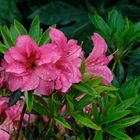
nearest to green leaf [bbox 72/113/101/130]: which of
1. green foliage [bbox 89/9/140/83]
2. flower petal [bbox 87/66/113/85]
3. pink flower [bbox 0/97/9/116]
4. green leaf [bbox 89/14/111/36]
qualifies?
flower petal [bbox 87/66/113/85]

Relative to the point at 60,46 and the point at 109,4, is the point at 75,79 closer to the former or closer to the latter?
the point at 60,46

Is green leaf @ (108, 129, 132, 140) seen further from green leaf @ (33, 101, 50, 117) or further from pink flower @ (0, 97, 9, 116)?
pink flower @ (0, 97, 9, 116)

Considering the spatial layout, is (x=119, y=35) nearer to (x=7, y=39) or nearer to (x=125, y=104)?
(x=125, y=104)

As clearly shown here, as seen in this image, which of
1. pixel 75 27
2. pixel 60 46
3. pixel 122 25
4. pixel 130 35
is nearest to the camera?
pixel 60 46

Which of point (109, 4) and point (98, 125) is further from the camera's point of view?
point (109, 4)

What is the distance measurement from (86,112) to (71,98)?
16cm

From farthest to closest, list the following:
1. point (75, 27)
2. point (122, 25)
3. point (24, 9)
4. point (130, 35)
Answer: point (24, 9), point (75, 27), point (122, 25), point (130, 35)

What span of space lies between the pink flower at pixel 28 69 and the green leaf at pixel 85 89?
77mm

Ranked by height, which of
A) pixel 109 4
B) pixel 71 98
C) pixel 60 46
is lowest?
pixel 109 4

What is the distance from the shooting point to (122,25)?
1.81 metres

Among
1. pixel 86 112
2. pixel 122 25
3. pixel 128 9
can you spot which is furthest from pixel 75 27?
pixel 86 112

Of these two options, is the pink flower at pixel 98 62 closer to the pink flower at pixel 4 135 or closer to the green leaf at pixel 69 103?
the green leaf at pixel 69 103

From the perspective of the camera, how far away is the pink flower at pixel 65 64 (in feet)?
3.92

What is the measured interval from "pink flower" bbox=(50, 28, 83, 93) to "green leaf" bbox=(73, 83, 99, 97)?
0.10 ft
